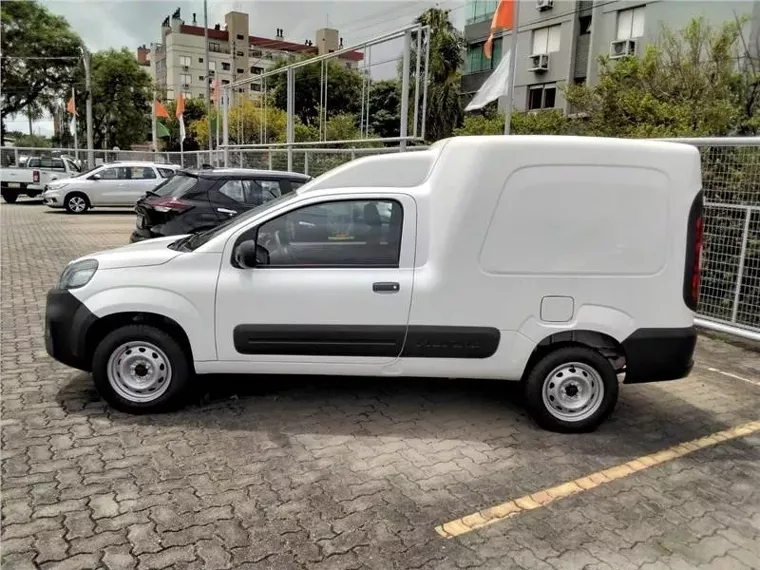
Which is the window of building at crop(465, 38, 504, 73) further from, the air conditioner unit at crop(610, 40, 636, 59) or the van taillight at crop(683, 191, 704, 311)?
the van taillight at crop(683, 191, 704, 311)

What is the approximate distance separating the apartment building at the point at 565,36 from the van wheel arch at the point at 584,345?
70.6 ft

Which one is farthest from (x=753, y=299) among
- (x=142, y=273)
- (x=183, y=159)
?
(x=183, y=159)

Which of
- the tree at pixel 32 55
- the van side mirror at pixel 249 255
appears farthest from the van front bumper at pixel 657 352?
the tree at pixel 32 55

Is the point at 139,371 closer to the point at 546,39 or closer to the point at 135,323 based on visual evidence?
the point at 135,323

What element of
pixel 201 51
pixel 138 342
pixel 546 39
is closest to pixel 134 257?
pixel 138 342

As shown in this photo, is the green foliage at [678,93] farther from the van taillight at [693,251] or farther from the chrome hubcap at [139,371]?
the chrome hubcap at [139,371]

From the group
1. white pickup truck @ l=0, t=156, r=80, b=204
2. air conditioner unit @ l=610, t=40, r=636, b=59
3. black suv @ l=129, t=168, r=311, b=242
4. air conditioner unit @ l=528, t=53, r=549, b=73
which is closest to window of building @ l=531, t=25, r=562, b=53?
air conditioner unit @ l=528, t=53, r=549, b=73

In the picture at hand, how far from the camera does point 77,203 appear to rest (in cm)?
1962

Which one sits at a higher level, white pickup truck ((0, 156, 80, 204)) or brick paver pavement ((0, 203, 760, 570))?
white pickup truck ((0, 156, 80, 204))

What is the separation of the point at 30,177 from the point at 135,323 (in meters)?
21.7

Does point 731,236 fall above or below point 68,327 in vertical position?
above

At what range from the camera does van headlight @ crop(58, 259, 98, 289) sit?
424cm

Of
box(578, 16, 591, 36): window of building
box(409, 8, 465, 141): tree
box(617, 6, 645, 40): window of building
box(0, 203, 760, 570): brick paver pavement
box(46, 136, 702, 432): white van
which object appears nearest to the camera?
box(0, 203, 760, 570): brick paver pavement

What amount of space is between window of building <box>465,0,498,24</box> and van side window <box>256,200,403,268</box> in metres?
32.7
